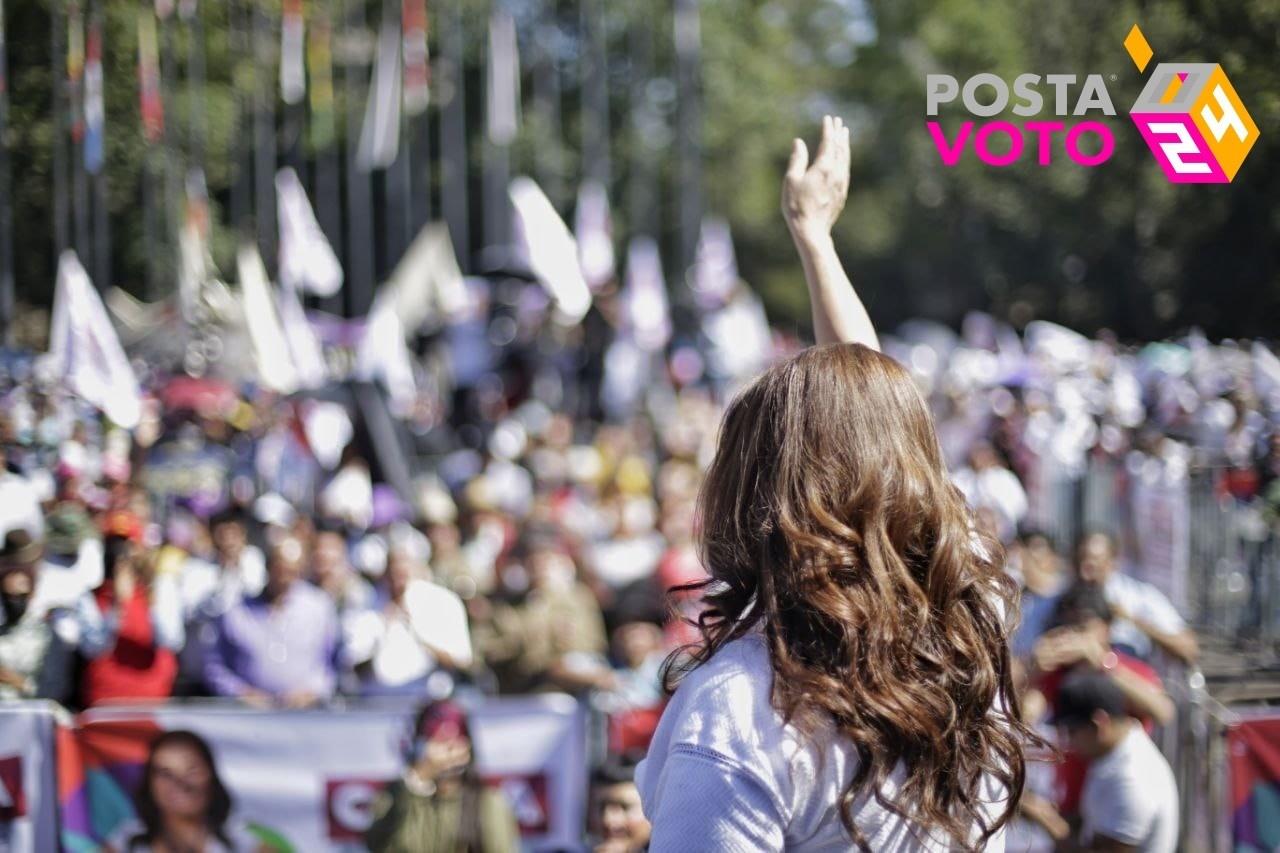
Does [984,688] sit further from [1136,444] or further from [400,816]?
[1136,444]

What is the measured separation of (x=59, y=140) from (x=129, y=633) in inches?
84.1

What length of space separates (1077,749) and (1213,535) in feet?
12.0

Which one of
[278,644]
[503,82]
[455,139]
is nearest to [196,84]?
[278,644]

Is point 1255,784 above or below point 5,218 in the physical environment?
below

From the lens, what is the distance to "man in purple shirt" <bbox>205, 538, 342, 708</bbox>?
6.69 metres

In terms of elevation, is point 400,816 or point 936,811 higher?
point 936,811

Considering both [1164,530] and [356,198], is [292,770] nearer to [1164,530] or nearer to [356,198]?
[1164,530]

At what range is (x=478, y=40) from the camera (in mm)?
37219

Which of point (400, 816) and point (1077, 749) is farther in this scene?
point (400, 816)

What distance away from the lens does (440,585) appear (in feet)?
24.9

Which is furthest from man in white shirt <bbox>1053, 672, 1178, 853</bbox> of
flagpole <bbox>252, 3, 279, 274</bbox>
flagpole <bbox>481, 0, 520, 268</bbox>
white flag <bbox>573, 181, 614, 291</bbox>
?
flagpole <bbox>481, 0, 520, 268</bbox>

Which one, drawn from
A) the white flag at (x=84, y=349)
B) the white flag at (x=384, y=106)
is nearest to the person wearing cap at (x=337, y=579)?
the white flag at (x=84, y=349)

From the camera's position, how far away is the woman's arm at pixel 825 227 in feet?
8.10

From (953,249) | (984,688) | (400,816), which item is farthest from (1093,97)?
(953,249)
